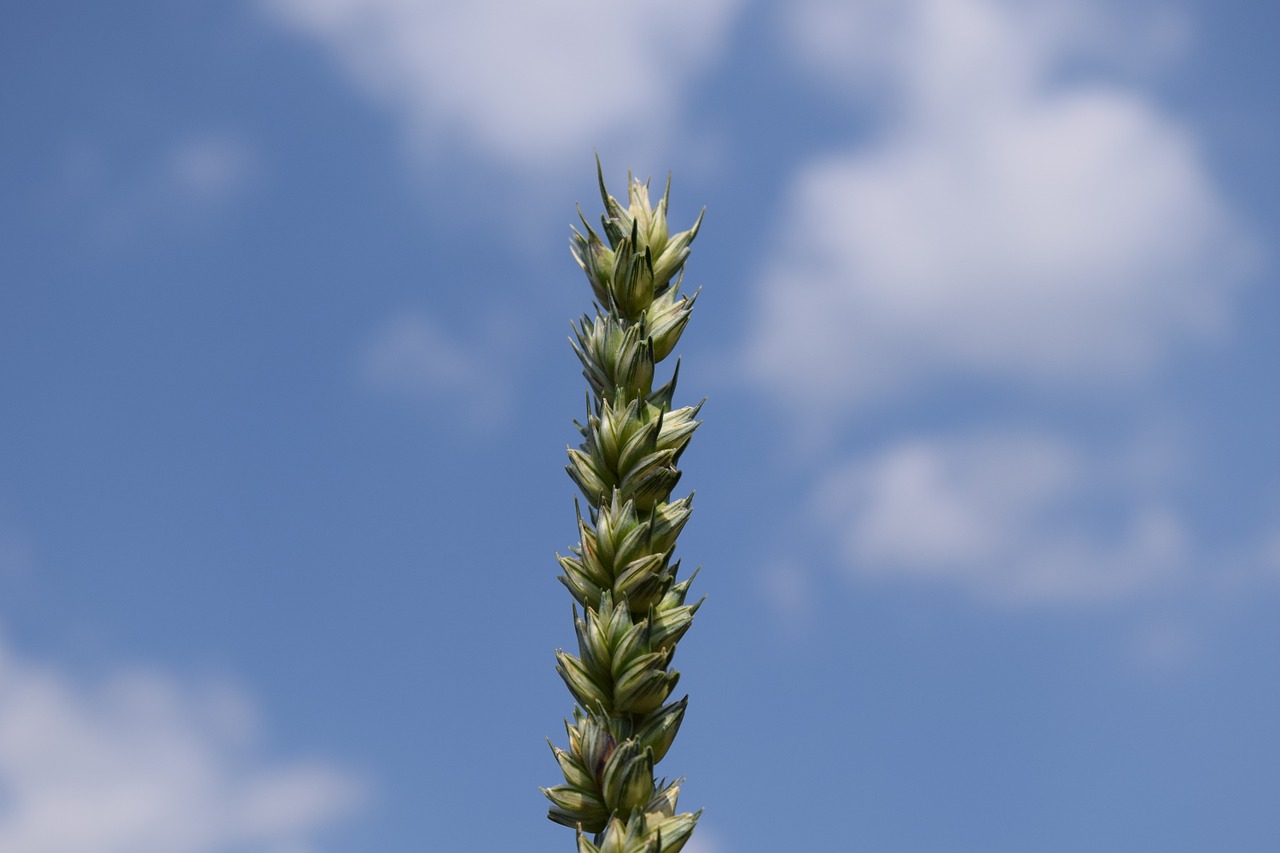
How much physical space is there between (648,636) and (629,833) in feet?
2.09

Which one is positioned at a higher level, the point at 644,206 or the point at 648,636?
the point at 644,206

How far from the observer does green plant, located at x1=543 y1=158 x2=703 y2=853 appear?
150 inches

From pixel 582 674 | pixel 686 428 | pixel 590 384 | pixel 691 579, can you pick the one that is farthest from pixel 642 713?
pixel 590 384

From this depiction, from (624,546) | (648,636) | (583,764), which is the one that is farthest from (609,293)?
(583,764)

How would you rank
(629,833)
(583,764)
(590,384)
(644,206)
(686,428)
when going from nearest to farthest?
(629,833) < (583,764) < (686,428) < (590,384) < (644,206)

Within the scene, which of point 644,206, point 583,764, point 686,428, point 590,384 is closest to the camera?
point 583,764

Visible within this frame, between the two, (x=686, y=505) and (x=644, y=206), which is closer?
(x=686, y=505)

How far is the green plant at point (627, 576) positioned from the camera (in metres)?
3.80

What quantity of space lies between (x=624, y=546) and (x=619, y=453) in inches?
15.8

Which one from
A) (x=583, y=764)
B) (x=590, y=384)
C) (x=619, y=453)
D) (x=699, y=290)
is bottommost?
(x=583, y=764)

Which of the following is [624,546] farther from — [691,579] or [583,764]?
[583,764]

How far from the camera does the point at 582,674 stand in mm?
4004

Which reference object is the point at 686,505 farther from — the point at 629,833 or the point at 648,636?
Answer: the point at 629,833

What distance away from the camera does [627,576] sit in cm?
399
